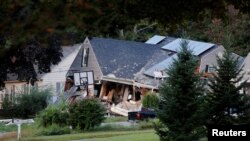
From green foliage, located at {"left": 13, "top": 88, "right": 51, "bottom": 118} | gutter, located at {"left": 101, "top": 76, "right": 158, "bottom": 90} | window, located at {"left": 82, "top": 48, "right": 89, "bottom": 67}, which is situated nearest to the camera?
gutter, located at {"left": 101, "top": 76, "right": 158, "bottom": 90}

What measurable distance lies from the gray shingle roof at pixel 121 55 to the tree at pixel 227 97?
2004 cm

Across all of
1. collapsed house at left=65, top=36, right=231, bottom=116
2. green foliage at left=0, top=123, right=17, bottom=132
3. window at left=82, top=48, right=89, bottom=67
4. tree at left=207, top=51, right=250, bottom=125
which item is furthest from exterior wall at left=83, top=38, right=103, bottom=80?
tree at left=207, top=51, right=250, bottom=125

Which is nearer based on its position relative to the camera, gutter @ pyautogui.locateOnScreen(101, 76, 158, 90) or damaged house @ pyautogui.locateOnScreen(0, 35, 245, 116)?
gutter @ pyautogui.locateOnScreen(101, 76, 158, 90)

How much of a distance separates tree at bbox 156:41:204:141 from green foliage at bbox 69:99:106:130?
7.39 meters

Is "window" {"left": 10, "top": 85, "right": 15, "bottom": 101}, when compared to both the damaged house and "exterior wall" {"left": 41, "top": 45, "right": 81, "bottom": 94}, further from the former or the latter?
"exterior wall" {"left": 41, "top": 45, "right": 81, "bottom": 94}

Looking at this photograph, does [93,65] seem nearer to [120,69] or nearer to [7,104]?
[120,69]

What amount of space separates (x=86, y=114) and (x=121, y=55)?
19240 mm

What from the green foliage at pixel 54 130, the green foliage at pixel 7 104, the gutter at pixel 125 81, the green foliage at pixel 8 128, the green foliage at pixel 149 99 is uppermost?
the gutter at pixel 125 81

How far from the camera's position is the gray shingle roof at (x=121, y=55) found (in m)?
42.5

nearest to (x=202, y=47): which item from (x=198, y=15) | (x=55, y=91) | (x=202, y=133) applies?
(x=55, y=91)

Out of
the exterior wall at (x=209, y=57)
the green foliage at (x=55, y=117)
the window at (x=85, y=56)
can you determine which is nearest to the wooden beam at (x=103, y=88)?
the window at (x=85, y=56)

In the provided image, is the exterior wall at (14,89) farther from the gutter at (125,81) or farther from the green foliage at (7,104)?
the gutter at (125,81)

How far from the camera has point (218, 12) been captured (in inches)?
231

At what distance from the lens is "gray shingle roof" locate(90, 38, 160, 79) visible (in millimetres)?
42531
